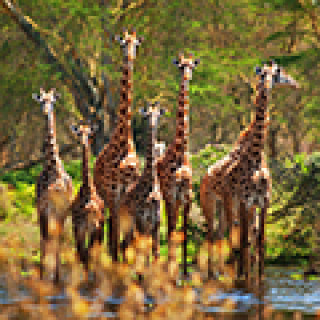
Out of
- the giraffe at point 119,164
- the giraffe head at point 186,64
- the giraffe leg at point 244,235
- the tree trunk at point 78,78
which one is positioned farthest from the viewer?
the tree trunk at point 78,78

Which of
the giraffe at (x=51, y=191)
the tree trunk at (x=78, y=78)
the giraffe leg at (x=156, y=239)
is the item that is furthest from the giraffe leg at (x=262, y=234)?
the tree trunk at (x=78, y=78)

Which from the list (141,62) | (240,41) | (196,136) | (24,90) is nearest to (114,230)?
(141,62)

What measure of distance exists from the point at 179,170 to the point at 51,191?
1.82 metres

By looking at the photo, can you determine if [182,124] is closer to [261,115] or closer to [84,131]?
[261,115]

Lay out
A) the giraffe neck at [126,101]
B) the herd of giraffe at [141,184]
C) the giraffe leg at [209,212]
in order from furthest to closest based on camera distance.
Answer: the giraffe leg at [209,212] → the giraffe neck at [126,101] → the herd of giraffe at [141,184]

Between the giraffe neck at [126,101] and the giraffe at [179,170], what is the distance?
0.70m

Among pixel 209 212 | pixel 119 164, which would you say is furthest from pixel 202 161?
pixel 119 164

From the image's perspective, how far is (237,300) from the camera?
9859mm

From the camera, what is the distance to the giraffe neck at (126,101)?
10.9m

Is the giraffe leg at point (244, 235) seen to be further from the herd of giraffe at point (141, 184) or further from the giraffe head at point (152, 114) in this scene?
the giraffe head at point (152, 114)

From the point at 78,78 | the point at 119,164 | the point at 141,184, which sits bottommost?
the point at 141,184

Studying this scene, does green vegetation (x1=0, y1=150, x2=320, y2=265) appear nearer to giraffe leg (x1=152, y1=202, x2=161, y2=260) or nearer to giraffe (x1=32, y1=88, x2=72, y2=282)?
giraffe (x1=32, y1=88, x2=72, y2=282)

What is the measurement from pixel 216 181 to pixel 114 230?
1831 millimetres

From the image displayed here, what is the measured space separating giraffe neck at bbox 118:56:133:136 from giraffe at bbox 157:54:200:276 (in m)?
0.70
